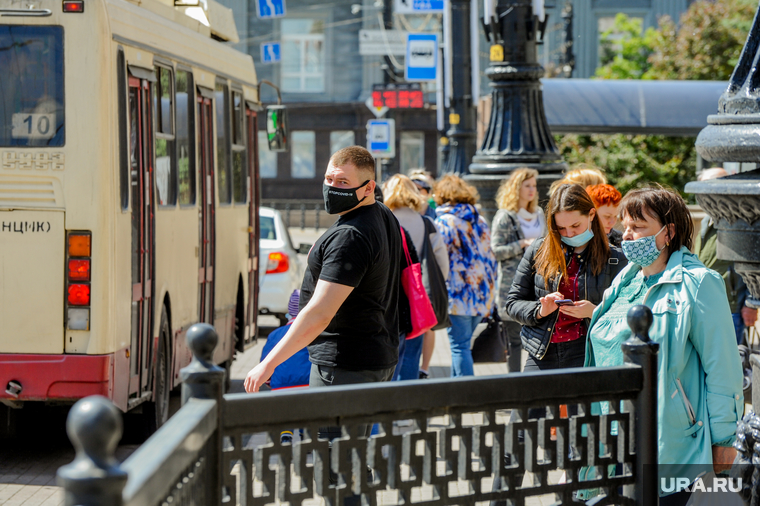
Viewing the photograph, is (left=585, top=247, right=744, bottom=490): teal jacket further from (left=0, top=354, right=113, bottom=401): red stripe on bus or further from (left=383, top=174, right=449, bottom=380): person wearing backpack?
(left=383, top=174, right=449, bottom=380): person wearing backpack

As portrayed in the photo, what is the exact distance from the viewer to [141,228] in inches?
256

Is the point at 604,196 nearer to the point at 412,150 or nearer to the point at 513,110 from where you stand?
the point at 513,110

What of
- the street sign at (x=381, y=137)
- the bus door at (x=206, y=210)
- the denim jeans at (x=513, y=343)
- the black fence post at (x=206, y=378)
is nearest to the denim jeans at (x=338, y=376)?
the black fence post at (x=206, y=378)

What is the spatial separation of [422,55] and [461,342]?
1414cm

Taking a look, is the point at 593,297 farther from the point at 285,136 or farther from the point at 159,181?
the point at 285,136

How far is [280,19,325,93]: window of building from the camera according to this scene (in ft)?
148

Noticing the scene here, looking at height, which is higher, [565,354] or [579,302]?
[579,302]

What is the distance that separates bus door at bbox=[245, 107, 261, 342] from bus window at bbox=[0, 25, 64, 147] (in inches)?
160

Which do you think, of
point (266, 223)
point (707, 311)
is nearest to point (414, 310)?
point (707, 311)

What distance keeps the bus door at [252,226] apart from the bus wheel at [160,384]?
261cm

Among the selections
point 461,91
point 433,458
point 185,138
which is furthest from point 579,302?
point 461,91

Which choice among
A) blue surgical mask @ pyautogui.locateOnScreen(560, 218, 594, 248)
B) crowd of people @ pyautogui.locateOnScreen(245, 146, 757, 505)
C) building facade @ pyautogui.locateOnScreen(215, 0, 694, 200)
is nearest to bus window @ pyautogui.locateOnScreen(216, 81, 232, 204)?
crowd of people @ pyautogui.locateOnScreen(245, 146, 757, 505)

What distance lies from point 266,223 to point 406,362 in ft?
18.7

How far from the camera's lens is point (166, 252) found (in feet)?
23.1
